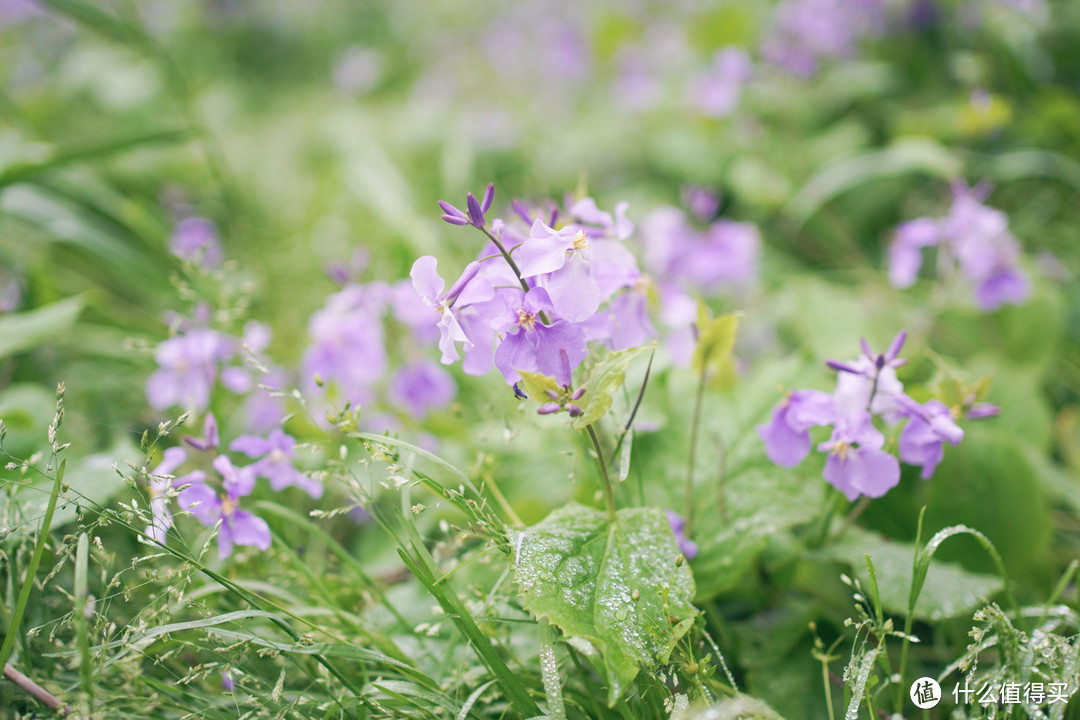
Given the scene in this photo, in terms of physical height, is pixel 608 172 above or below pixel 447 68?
below

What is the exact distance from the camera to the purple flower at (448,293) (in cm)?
89

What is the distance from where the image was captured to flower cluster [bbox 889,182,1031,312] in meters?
1.78

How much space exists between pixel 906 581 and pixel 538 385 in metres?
0.79

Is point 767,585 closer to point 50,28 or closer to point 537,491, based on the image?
point 537,491

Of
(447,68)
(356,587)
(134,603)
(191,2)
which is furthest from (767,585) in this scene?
(191,2)

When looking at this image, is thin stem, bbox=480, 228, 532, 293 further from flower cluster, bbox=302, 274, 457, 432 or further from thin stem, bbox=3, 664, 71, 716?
thin stem, bbox=3, 664, 71, 716

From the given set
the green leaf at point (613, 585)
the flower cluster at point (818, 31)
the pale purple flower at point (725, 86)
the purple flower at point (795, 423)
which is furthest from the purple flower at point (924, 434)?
the flower cluster at point (818, 31)

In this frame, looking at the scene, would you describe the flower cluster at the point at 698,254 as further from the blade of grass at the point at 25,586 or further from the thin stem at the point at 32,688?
the thin stem at the point at 32,688

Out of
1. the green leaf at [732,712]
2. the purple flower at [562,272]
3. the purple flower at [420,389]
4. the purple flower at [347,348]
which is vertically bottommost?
the green leaf at [732,712]

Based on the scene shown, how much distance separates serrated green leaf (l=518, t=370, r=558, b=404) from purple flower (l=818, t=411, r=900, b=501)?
0.46 metres

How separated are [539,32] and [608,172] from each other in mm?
2365

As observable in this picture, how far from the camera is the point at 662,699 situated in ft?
3.35

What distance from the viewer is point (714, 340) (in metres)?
1.17

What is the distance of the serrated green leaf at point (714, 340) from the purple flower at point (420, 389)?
87cm
